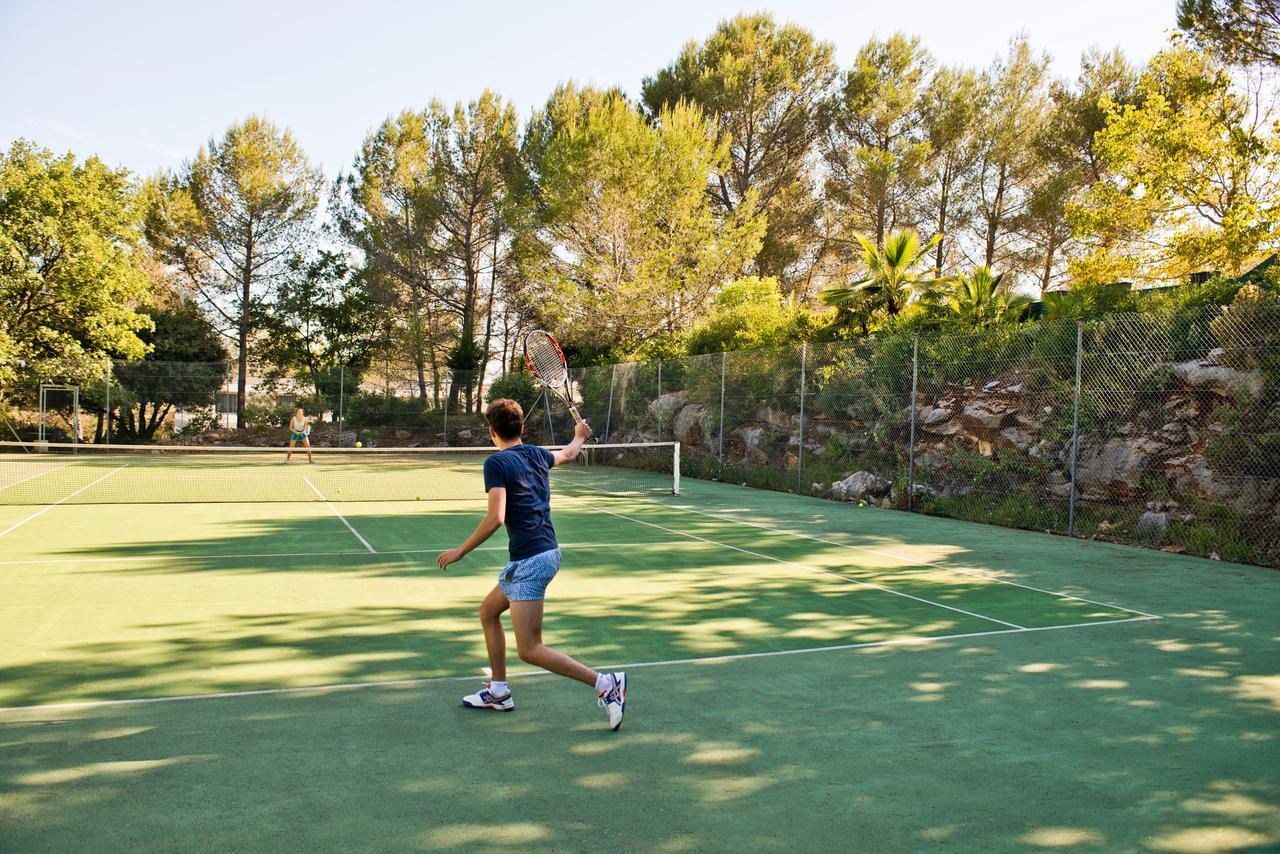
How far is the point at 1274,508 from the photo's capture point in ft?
31.6

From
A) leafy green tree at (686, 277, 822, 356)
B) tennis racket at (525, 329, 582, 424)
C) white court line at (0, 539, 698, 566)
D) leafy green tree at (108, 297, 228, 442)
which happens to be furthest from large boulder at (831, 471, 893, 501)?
leafy green tree at (108, 297, 228, 442)

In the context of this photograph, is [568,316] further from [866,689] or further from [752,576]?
[866,689]

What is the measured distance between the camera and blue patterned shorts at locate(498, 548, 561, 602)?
4.29 meters

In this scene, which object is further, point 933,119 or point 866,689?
point 933,119

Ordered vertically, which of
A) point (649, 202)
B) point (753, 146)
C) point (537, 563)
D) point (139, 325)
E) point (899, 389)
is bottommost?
point (537, 563)

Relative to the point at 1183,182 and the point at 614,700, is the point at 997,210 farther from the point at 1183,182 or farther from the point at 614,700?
the point at 614,700

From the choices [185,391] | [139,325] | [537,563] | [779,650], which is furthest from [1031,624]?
[185,391]

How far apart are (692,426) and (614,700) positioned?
16.9m

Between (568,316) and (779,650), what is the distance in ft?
75.7

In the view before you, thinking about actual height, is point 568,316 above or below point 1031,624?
above

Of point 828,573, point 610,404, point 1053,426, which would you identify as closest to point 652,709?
point 828,573

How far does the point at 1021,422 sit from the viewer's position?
42.0 feet

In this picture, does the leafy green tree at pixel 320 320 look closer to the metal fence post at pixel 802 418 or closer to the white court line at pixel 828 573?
the metal fence post at pixel 802 418

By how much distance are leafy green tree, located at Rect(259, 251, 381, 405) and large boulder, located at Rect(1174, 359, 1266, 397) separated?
32.5m
